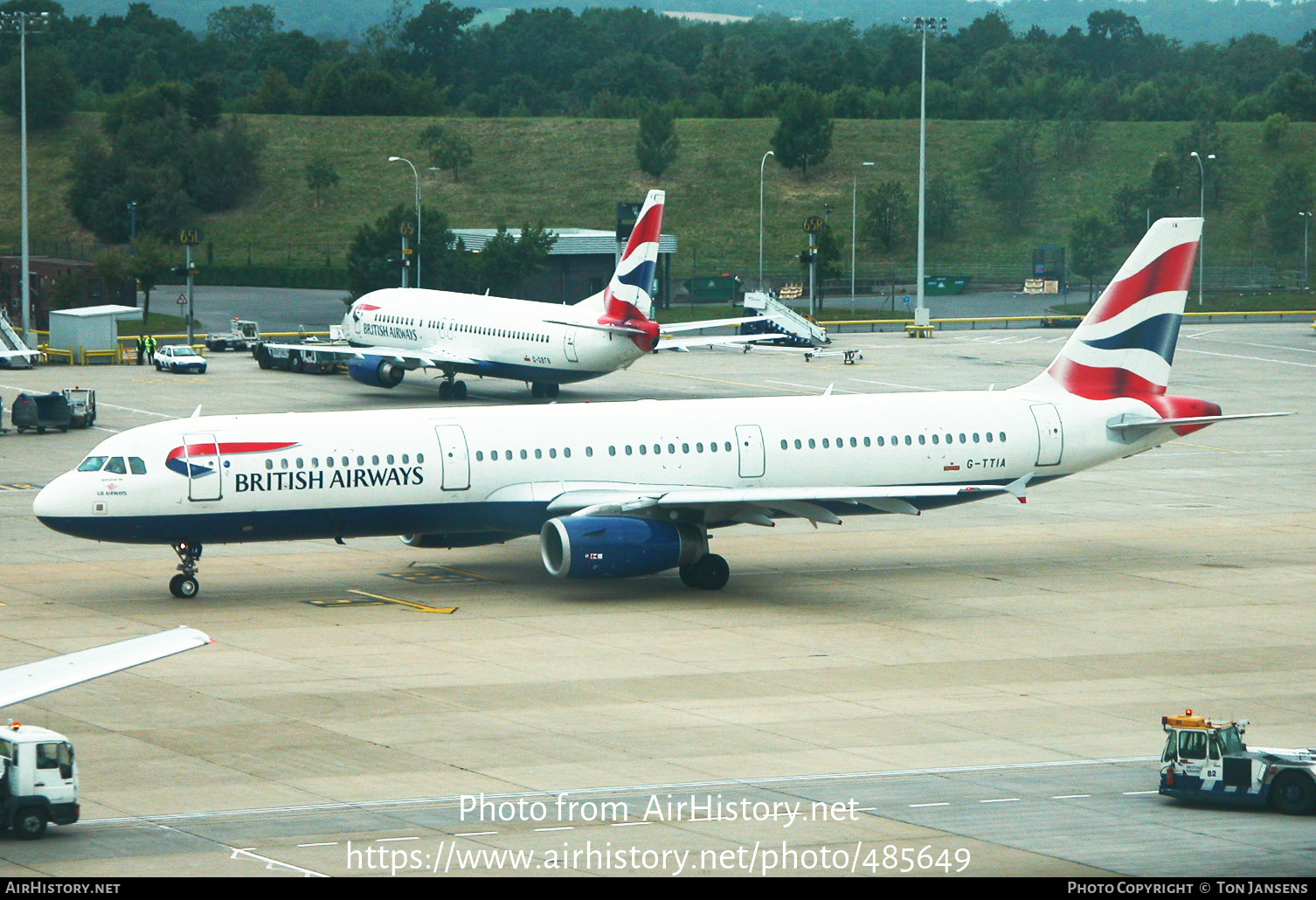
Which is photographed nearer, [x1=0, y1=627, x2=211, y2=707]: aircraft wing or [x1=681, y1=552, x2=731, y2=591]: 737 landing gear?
[x1=0, y1=627, x2=211, y2=707]: aircraft wing

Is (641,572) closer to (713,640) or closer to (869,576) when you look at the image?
(713,640)

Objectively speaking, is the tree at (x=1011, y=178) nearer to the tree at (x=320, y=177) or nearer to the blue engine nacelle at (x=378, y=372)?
the tree at (x=320, y=177)

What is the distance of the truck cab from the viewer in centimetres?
2353

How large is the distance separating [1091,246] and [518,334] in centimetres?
9221

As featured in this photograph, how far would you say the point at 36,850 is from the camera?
76.0ft

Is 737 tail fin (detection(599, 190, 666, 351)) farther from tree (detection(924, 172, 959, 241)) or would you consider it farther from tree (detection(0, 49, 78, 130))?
tree (detection(0, 49, 78, 130))

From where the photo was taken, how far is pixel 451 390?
83.8 m

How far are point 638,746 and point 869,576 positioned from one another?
16.6m

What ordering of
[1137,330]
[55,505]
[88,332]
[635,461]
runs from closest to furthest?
[55,505], [635,461], [1137,330], [88,332]

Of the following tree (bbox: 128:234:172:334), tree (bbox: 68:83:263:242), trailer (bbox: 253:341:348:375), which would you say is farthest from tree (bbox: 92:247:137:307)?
tree (bbox: 68:83:263:242)

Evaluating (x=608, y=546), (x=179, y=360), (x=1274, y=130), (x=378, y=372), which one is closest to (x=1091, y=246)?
(x=1274, y=130)

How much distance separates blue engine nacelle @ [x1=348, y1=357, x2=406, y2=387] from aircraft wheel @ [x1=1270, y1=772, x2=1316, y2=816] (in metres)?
61.7

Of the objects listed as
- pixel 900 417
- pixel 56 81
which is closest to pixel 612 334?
pixel 900 417

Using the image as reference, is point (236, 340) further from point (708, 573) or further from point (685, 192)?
point (685, 192)
